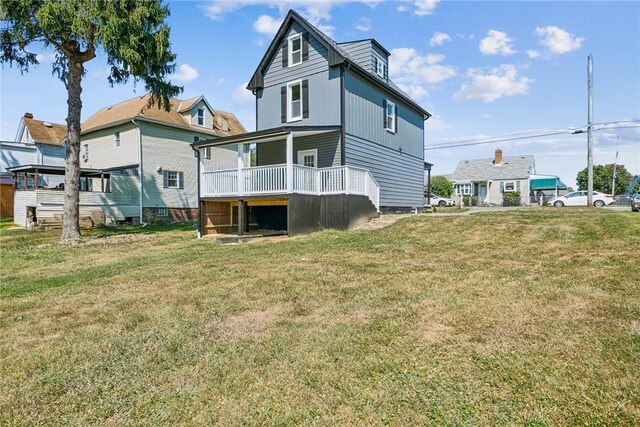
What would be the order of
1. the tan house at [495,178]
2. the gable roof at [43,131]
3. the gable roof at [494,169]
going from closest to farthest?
the gable roof at [43,131], the tan house at [495,178], the gable roof at [494,169]

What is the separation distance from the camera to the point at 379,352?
3273 mm

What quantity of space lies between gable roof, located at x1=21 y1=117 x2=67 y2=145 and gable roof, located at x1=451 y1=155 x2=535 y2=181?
4202cm

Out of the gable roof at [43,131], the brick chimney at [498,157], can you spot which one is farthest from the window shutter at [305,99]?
the brick chimney at [498,157]

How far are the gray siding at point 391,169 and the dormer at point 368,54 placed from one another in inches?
154

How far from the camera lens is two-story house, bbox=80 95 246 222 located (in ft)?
74.9

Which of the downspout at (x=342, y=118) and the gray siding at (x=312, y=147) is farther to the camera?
the gray siding at (x=312, y=147)

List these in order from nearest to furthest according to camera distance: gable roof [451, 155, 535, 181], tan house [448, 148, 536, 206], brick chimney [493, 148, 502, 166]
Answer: tan house [448, 148, 536, 206] < gable roof [451, 155, 535, 181] < brick chimney [493, 148, 502, 166]

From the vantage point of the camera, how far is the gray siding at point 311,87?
14.6 metres

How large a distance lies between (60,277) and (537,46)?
25026 millimetres

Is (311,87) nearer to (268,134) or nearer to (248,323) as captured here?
(268,134)

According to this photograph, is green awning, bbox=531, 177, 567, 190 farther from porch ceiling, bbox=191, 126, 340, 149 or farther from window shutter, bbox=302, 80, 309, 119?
porch ceiling, bbox=191, 126, 340, 149

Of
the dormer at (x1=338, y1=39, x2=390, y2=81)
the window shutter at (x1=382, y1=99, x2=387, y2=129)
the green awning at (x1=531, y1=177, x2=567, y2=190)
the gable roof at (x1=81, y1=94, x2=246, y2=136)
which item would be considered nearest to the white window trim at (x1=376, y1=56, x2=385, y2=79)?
the dormer at (x1=338, y1=39, x2=390, y2=81)

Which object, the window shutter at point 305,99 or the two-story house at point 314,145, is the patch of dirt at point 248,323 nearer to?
the two-story house at point 314,145

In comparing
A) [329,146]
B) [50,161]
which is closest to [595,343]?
[329,146]
